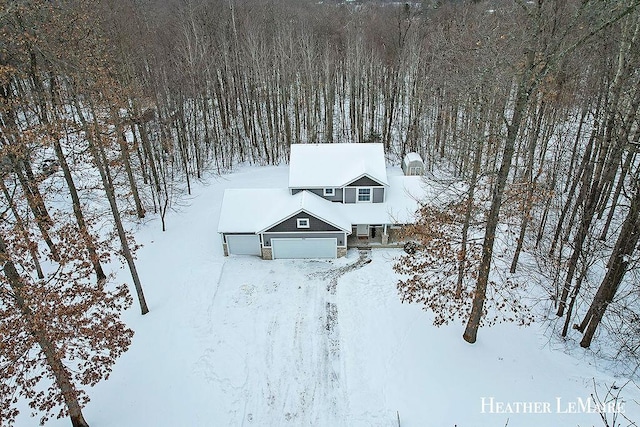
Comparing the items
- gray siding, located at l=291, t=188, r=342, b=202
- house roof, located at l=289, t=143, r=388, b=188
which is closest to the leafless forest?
house roof, located at l=289, t=143, r=388, b=188

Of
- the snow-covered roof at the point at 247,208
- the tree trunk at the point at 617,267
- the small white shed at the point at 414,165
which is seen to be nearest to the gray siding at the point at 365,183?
the snow-covered roof at the point at 247,208

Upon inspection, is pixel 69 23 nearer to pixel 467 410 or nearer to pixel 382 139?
pixel 467 410

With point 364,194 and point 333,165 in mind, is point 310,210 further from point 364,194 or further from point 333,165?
point 333,165

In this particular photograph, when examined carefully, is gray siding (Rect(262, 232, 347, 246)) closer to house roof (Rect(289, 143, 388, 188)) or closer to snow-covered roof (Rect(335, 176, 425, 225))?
snow-covered roof (Rect(335, 176, 425, 225))

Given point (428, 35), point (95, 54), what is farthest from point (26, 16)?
point (428, 35)

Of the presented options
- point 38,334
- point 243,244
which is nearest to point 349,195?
point 243,244

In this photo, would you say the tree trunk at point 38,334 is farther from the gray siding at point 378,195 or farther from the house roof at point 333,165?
the gray siding at point 378,195
